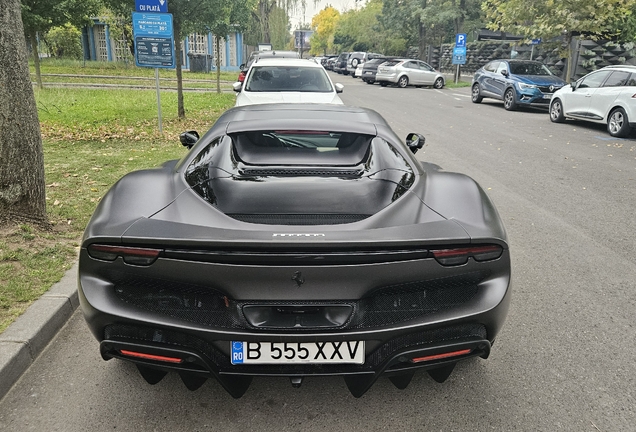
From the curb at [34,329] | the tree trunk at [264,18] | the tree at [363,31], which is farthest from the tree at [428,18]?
the curb at [34,329]

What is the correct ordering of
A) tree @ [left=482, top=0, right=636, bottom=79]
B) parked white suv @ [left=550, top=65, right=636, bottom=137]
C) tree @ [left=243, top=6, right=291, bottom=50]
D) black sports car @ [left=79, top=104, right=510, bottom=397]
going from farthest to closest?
tree @ [left=243, top=6, right=291, bottom=50]
tree @ [left=482, top=0, right=636, bottom=79]
parked white suv @ [left=550, top=65, right=636, bottom=137]
black sports car @ [left=79, top=104, right=510, bottom=397]

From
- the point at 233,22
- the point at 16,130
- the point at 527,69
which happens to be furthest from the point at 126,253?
the point at 233,22

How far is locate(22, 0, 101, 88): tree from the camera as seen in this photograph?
56.2ft

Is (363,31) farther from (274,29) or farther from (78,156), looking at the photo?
(78,156)

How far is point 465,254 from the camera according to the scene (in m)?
2.28

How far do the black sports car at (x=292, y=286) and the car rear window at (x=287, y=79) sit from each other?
7.50 meters

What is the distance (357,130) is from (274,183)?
32.7 inches

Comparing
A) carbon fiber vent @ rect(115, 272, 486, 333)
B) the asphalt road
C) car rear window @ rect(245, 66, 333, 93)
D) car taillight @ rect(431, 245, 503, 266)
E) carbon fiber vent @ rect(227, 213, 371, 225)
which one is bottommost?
the asphalt road

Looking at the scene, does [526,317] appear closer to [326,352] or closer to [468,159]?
[326,352]

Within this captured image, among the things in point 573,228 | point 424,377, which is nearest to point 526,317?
point 424,377

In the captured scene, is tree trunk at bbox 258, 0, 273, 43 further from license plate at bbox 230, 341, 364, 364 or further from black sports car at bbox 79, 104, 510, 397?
license plate at bbox 230, 341, 364, 364

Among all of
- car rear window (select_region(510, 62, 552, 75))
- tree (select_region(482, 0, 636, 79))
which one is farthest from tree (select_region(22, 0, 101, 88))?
tree (select_region(482, 0, 636, 79))

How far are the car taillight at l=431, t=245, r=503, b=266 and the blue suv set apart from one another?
619 inches

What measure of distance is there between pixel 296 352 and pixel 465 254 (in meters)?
0.84
